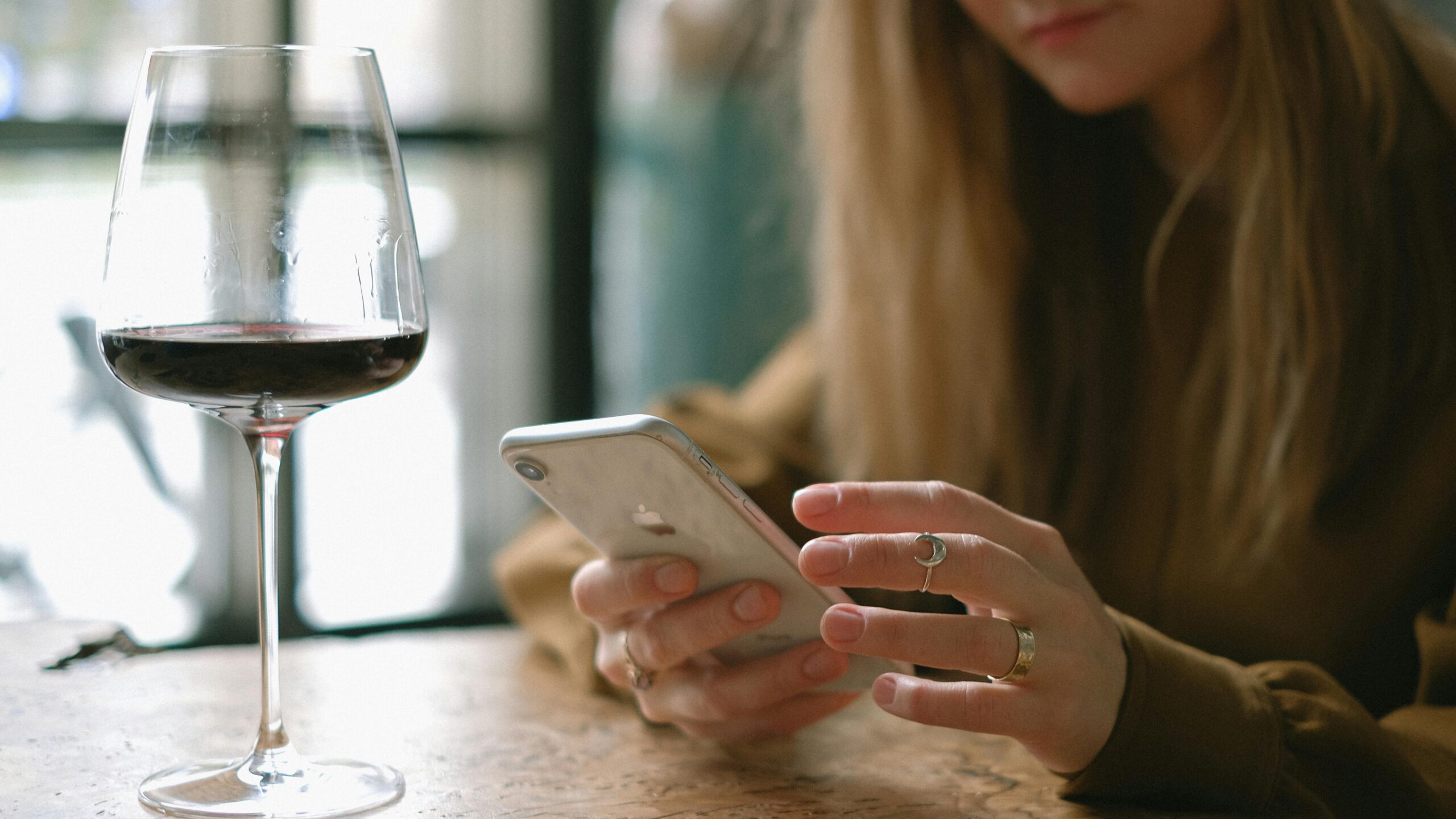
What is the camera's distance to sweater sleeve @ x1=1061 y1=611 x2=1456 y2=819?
72 centimetres

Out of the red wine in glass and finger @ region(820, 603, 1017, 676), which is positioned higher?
the red wine in glass

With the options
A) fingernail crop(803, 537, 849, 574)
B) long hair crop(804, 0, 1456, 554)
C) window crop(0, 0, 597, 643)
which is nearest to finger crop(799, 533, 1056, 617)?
fingernail crop(803, 537, 849, 574)

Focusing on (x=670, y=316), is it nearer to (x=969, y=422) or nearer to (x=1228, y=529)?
(x=969, y=422)

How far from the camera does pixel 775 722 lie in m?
Answer: 0.83

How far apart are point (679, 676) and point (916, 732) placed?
0.16 metres

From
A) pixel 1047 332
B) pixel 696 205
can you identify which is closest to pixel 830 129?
pixel 1047 332

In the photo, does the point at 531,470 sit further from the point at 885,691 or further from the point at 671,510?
the point at 885,691

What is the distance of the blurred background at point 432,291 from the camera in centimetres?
283

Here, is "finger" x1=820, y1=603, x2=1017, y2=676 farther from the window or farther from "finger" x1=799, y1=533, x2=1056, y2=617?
the window

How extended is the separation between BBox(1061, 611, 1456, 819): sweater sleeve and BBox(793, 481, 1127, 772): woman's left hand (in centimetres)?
2

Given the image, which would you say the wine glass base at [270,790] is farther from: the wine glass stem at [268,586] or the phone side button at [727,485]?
the phone side button at [727,485]

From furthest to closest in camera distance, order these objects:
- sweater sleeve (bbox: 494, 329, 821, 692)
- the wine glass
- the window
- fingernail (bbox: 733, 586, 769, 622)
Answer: the window, sweater sleeve (bbox: 494, 329, 821, 692), fingernail (bbox: 733, 586, 769, 622), the wine glass

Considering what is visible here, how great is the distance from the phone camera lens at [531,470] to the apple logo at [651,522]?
61mm

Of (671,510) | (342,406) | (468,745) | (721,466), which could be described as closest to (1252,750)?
(671,510)
